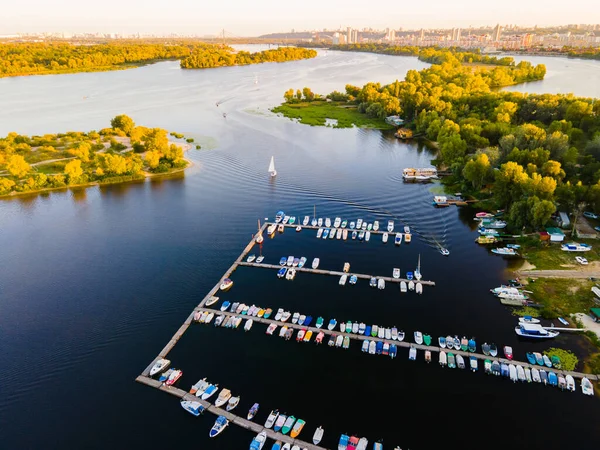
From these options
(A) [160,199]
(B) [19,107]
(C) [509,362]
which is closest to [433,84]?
(A) [160,199]

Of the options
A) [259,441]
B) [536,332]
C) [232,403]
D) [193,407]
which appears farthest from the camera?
[536,332]

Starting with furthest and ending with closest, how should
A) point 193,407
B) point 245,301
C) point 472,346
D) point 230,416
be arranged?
point 245,301
point 472,346
point 193,407
point 230,416

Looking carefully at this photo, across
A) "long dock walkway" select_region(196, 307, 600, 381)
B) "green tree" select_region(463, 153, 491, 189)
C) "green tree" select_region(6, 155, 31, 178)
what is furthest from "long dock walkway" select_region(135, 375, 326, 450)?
"green tree" select_region(6, 155, 31, 178)

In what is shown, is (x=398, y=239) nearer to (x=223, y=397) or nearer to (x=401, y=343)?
(x=401, y=343)

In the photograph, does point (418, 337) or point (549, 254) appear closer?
point (418, 337)

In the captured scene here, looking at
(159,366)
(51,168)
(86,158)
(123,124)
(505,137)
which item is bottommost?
(159,366)

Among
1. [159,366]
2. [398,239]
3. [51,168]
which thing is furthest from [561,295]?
[51,168]

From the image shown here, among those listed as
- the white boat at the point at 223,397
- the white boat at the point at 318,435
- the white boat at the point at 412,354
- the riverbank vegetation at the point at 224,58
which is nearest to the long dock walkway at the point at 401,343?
the white boat at the point at 412,354

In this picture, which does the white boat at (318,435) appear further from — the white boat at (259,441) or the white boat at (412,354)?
the white boat at (412,354)
